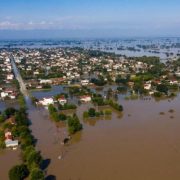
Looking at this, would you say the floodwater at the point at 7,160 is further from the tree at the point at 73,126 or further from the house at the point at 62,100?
the house at the point at 62,100

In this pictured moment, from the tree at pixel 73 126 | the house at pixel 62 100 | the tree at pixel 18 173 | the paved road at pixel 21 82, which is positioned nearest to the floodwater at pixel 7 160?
the tree at pixel 18 173

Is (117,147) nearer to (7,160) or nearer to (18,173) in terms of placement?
(7,160)

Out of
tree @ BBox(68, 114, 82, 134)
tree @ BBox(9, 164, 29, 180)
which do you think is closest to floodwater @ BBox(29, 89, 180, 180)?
tree @ BBox(68, 114, 82, 134)

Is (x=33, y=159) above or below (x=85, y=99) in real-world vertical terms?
above

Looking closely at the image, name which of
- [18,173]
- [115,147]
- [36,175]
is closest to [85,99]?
[115,147]

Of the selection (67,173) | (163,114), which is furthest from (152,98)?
(67,173)

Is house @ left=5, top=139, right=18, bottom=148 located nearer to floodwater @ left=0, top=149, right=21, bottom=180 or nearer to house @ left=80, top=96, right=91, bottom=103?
floodwater @ left=0, top=149, right=21, bottom=180

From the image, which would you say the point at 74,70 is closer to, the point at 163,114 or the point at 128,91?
the point at 128,91

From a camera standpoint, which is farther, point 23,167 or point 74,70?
point 74,70
